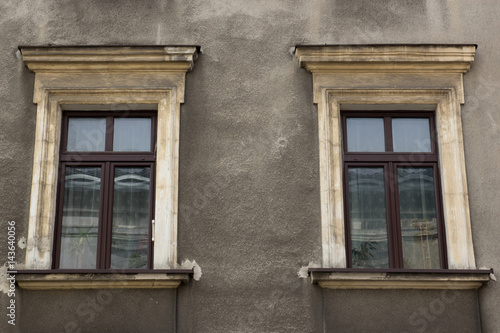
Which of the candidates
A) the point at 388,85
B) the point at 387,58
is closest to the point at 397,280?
the point at 388,85

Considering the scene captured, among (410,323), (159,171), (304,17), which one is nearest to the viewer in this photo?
(410,323)

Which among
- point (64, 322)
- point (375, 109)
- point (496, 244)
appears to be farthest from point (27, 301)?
point (496, 244)

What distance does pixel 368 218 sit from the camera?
26.8 ft

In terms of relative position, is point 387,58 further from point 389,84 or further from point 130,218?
point 130,218

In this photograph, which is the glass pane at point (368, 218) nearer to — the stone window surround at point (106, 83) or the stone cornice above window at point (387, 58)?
the stone cornice above window at point (387, 58)

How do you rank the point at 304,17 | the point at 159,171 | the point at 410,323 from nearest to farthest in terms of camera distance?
the point at 410,323, the point at 159,171, the point at 304,17

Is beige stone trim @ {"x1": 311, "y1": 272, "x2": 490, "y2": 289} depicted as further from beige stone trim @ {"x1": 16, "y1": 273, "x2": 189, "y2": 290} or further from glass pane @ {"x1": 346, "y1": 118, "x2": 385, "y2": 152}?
glass pane @ {"x1": 346, "y1": 118, "x2": 385, "y2": 152}

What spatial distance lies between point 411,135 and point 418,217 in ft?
3.08

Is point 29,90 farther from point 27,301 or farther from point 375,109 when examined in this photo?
point 375,109

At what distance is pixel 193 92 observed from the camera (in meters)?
8.46

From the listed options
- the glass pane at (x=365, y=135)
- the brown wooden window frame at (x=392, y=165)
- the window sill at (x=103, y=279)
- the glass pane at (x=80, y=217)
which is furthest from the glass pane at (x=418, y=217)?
the glass pane at (x=80, y=217)

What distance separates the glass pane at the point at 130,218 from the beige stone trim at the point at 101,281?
1.38 ft

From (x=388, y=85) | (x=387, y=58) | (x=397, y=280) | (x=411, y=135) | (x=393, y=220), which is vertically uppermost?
(x=387, y=58)

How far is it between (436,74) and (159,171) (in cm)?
322
